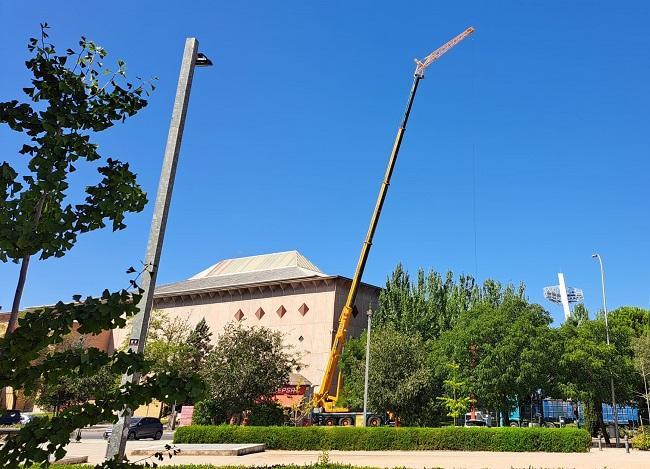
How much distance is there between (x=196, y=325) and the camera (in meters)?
64.3

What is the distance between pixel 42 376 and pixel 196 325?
62.7 m

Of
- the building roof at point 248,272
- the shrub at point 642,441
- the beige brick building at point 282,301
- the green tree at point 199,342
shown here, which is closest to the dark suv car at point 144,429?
the beige brick building at point 282,301

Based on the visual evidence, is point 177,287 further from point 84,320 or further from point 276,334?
point 84,320

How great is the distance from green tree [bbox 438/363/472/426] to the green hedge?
10.3 meters

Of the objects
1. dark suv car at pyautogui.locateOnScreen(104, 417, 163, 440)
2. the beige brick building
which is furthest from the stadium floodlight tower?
dark suv car at pyautogui.locateOnScreen(104, 417, 163, 440)

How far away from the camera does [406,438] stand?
28.1 metres

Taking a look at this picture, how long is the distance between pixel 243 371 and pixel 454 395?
16.2 metres

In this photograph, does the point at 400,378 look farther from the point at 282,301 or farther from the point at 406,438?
the point at 282,301

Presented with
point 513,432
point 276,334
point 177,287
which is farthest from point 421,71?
point 177,287

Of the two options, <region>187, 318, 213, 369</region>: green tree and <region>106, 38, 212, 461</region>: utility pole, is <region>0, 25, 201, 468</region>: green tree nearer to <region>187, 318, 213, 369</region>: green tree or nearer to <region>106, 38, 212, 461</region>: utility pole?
<region>106, 38, 212, 461</region>: utility pole

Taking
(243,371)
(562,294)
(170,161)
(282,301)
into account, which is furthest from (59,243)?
(562,294)

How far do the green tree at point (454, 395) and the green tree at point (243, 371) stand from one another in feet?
39.3

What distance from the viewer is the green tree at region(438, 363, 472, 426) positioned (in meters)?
39.0

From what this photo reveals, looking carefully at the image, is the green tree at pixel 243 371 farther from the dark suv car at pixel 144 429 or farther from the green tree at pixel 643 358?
the green tree at pixel 643 358
